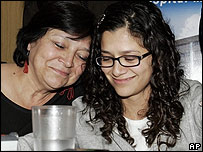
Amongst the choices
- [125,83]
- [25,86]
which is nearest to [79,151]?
[125,83]

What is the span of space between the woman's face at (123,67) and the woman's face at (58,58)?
0.58ft

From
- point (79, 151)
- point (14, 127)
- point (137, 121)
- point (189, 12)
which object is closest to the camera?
point (79, 151)

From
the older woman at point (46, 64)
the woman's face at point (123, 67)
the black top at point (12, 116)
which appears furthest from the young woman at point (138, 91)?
the black top at point (12, 116)

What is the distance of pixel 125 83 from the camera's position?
62.2 inches

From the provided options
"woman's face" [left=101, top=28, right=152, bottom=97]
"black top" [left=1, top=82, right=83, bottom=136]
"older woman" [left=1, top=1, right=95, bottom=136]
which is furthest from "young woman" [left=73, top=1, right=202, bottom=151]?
"black top" [left=1, top=82, right=83, bottom=136]

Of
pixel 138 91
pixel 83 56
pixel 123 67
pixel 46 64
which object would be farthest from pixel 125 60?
pixel 46 64

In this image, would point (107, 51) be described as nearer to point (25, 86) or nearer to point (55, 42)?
point (55, 42)

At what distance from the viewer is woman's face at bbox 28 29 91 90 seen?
5.75 feet

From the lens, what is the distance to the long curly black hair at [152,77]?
64.1 inches

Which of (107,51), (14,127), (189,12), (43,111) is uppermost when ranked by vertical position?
(189,12)

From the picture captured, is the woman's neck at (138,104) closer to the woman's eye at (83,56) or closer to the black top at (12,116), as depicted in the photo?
the woman's eye at (83,56)

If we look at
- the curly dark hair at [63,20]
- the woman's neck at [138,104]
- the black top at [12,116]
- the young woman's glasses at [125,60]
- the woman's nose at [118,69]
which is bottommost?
the black top at [12,116]

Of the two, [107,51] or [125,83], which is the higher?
[107,51]

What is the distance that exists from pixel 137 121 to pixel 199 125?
30 cm
